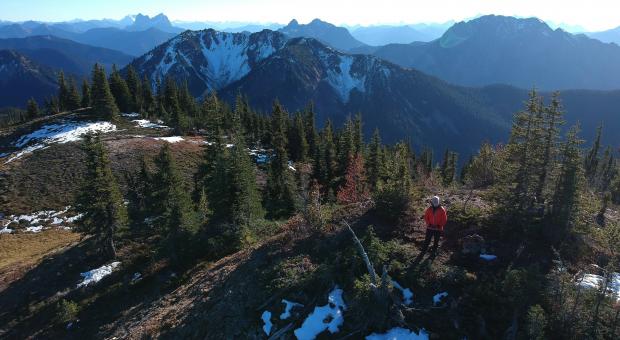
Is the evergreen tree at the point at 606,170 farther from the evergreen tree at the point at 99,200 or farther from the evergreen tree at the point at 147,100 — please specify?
the evergreen tree at the point at 147,100

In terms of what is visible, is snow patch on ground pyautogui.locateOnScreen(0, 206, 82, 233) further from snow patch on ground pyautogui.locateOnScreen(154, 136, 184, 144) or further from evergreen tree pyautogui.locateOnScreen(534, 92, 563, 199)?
evergreen tree pyautogui.locateOnScreen(534, 92, 563, 199)

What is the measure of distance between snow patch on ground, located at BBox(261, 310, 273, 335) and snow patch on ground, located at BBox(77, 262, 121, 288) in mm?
19917

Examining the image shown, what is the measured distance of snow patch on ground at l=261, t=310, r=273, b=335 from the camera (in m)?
13.5

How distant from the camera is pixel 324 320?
13305 mm

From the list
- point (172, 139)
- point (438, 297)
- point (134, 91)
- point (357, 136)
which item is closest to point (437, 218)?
point (438, 297)

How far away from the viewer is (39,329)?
23125 millimetres

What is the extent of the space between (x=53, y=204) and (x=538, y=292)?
52392 millimetres

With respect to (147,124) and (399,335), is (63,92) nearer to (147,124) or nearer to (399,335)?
(147,124)

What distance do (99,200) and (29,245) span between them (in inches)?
562

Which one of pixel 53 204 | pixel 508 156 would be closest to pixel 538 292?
pixel 508 156

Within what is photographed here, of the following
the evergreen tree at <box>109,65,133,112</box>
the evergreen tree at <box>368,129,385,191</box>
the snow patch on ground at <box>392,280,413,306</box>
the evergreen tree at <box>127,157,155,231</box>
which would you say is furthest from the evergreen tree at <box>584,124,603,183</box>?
the evergreen tree at <box>109,65,133,112</box>

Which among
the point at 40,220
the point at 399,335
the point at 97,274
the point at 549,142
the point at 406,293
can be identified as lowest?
the point at 40,220

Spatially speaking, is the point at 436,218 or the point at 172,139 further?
the point at 172,139

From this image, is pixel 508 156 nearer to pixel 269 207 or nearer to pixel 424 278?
pixel 424 278
